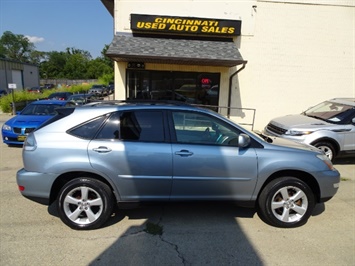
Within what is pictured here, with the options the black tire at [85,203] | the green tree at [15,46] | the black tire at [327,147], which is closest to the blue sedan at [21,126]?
the black tire at [85,203]

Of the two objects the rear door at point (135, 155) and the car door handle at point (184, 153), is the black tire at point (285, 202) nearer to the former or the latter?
the car door handle at point (184, 153)

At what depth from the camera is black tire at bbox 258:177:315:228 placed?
12.0 feet

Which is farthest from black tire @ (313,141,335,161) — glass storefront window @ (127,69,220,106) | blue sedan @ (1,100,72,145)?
blue sedan @ (1,100,72,145)

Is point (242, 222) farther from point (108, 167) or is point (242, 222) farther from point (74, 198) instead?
point (74, 198)

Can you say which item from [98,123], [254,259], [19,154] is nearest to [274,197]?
[254,259]

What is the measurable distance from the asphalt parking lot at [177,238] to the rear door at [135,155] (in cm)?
35

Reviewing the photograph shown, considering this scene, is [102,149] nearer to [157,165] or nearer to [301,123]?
[157,165]

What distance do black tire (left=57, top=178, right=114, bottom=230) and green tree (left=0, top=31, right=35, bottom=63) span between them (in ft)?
389

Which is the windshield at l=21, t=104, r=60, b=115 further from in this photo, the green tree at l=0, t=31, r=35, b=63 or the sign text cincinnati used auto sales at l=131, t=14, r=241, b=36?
the green tree at l=0, t=31, r=35, b=63

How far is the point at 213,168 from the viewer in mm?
3494

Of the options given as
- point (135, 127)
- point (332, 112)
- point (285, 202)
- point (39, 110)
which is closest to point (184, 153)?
point (135, 127)

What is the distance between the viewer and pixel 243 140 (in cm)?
343

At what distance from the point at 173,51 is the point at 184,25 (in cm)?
133

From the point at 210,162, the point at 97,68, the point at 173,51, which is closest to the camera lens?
the point at 210,162
